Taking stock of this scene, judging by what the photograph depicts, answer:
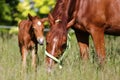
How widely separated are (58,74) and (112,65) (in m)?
1.03

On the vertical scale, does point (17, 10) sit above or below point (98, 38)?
below

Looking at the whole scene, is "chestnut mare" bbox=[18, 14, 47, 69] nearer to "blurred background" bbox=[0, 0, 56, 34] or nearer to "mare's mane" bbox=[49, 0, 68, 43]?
"mare's mane" bbox=[49, 0, 68, 43]

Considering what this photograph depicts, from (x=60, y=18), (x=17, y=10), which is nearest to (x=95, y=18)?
(x=60, y=18)

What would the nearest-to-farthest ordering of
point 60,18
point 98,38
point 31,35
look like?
Answer: point 60,18 → point 98,38 → point 31,35

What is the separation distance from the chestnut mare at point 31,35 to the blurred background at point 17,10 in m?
7.95

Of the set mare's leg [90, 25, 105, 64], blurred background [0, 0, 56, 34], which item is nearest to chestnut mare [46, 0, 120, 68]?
mare's leg [90, 25, 105, 64]

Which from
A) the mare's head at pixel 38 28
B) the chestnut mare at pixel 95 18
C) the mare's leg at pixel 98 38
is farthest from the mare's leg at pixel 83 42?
the mare's head at pixel 38 28

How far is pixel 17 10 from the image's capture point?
19547 millimetres

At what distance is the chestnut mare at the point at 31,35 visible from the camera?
28.9ft

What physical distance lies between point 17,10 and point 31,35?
1036 centimetres

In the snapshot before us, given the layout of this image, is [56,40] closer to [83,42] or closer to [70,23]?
[70,23]

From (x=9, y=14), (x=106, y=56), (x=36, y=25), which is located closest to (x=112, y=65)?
(x=106, y=56)

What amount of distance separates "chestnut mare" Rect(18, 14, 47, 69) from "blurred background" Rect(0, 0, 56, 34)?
7.95m

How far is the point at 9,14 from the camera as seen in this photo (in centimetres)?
1947
